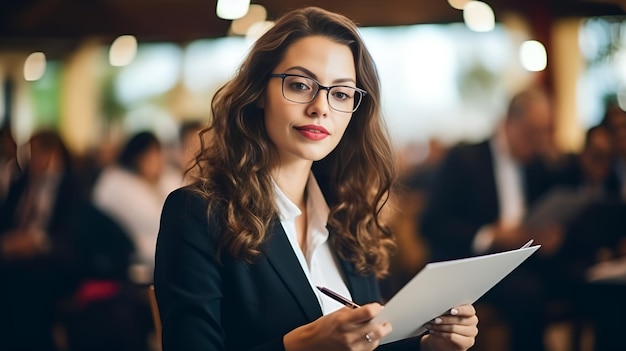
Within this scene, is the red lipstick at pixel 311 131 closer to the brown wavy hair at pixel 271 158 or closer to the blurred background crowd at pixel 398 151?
the brown wavy hair at pixel 271 158

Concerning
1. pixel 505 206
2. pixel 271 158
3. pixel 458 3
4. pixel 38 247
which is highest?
pixel 458 3

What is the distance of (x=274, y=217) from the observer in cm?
173

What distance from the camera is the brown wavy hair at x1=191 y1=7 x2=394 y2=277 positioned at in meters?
1.68

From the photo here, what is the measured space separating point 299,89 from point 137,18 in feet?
30.0

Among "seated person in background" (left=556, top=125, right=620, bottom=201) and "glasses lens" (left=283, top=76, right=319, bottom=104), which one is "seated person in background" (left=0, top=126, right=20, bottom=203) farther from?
"glasses lens" (left=283, top=76, right=319, bottom=104)

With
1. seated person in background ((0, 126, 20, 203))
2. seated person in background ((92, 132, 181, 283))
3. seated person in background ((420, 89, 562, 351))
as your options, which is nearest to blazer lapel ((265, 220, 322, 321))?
seated person in background ((420, 89, 562, 351))

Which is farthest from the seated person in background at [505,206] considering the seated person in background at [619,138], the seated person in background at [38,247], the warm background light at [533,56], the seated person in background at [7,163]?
the warm background light at [533,56]

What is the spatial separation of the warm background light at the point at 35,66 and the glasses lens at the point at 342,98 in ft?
32.3

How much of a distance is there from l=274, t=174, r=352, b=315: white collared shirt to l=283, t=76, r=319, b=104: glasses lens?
22 cm

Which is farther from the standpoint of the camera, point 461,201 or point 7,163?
point 7,163

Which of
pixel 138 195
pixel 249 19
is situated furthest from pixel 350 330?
pixel 249 19

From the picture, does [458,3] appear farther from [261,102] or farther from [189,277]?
[189,277]

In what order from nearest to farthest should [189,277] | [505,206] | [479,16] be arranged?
[189,277]
[505,206]
[479,16]

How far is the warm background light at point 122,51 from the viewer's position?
10.9m
